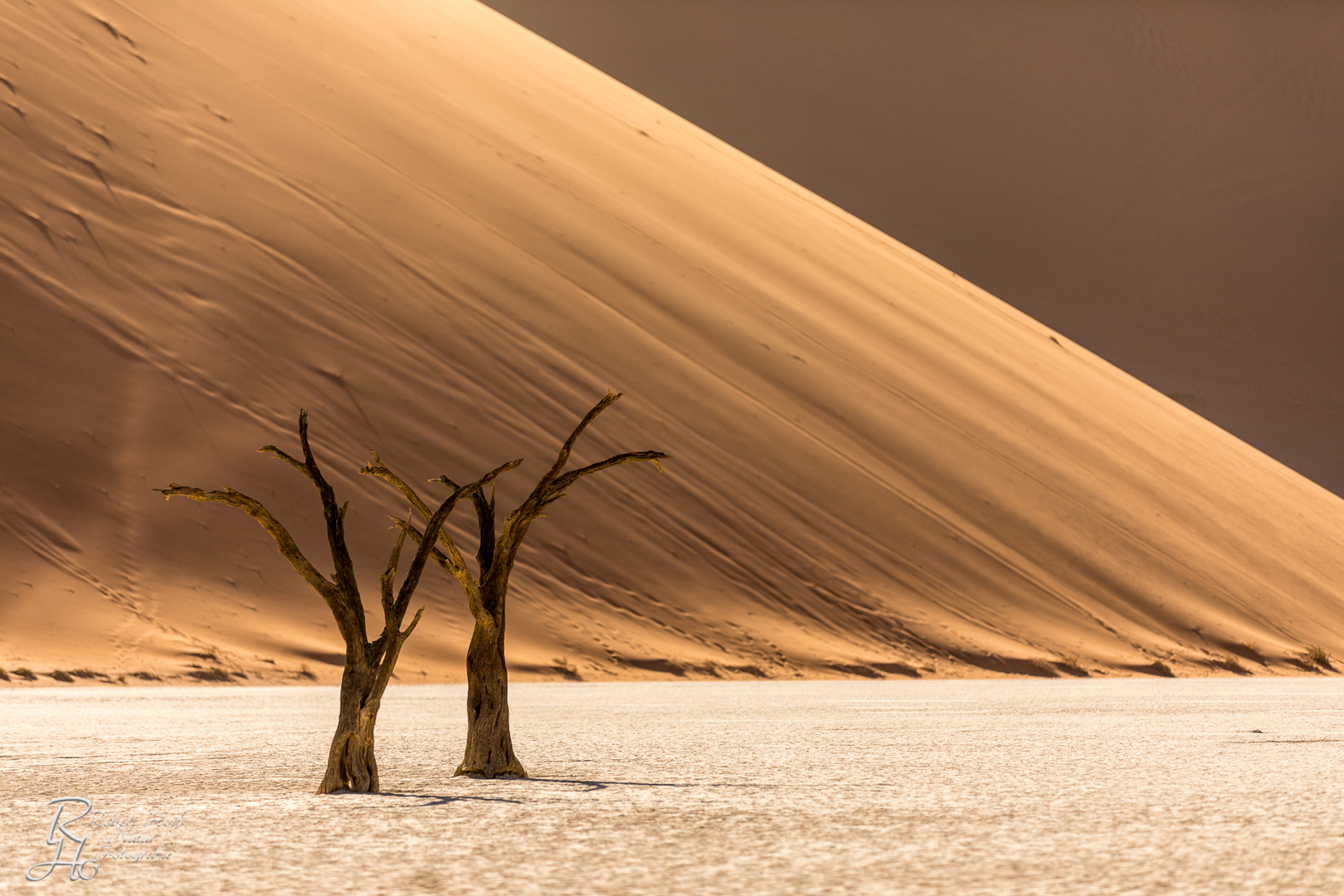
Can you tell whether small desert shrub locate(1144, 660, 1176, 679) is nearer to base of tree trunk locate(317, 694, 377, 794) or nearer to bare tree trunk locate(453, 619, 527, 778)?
bare tree trunk locate(453, 619, 527, 778)

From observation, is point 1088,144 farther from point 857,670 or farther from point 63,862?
point 63,862

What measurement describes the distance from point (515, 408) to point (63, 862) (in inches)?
399

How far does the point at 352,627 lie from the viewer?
4.24m

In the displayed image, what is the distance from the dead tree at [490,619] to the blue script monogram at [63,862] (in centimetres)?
119

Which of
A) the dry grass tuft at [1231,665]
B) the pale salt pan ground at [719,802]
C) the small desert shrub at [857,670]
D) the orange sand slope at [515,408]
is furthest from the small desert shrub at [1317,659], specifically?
the pale salt pan ground at [719,802]

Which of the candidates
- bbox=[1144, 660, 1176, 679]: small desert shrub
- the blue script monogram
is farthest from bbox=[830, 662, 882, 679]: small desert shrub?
the blue script monogram

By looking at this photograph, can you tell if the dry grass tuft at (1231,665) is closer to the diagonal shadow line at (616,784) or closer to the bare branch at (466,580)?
the diagonal shadow line at (616,784)

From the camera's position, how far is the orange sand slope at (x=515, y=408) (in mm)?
10992

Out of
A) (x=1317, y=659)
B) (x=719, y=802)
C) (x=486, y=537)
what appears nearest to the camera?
(x=719, y=802)

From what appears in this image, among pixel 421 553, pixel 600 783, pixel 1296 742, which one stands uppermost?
pixel 1296 742

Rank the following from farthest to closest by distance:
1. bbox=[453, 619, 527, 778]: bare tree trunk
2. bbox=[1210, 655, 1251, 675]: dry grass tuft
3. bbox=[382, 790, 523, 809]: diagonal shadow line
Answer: bbox=[1210, 655, 1251, 675]: dry grass tuft → bbox=[453, 619, 527, 778]: bare tree trunk → bbox=[382, 790, 523, 809]: diagonal shadow line

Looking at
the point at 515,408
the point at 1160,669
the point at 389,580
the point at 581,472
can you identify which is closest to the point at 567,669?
the point at 515,408

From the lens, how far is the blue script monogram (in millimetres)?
2926

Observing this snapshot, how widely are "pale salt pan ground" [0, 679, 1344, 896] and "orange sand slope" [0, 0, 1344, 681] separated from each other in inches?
146
